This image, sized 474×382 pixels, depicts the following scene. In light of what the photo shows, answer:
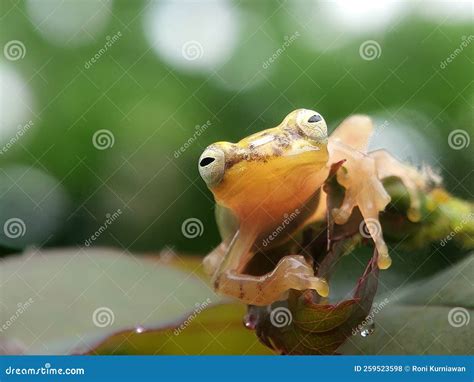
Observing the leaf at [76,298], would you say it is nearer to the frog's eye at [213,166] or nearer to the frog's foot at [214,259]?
the frog's foot at [214,259]

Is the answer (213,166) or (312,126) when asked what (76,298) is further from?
(312,126)

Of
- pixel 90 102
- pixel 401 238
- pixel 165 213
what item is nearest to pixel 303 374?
pixel 401 238

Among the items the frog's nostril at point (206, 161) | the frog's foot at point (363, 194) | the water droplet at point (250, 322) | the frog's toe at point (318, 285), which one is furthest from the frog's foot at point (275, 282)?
the frog's nostril at point (206, 161)

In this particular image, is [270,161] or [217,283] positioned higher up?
[270,161]

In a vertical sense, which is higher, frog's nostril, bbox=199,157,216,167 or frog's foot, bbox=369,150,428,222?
frog's foot, bbox=369,150,428,222

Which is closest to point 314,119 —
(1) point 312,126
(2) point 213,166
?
(1) point 312,126

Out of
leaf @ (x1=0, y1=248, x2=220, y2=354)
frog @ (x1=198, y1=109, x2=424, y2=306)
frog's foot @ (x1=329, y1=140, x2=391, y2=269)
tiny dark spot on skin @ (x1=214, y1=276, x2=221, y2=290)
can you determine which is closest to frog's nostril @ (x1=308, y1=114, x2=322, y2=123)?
frog @ (x1=198, y1=109, x2=424, y2=306)

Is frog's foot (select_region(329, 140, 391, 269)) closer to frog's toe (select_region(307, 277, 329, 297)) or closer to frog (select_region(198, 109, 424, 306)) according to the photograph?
frog (select_region(198, 109, 424, 306))
